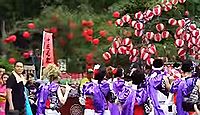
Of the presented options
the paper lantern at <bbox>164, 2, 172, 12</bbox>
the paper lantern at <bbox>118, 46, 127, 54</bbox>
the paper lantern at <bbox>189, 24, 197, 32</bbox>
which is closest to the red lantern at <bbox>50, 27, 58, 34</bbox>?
the paper lantern at <bbox>118, 46, 127, 54</bbox>

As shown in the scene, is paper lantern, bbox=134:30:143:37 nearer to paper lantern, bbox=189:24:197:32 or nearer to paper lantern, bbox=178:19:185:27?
paper lantern, bbox=178:19:185:27

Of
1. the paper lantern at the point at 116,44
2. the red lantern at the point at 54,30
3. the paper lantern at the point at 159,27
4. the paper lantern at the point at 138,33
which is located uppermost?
the paper lantern at the point at 159,27

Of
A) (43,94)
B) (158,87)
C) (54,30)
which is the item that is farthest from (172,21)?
(43,94)

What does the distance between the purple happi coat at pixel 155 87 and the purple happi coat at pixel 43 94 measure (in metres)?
1.76

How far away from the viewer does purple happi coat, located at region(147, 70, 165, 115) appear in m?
11.3

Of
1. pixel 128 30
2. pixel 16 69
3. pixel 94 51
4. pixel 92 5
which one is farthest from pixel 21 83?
pixel 92 5

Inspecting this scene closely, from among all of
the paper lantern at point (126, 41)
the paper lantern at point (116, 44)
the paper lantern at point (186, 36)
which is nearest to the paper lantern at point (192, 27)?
the paper lantern at point (186, 36)

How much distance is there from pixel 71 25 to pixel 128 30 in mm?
6732

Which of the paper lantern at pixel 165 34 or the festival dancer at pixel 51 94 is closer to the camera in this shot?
the festival dancer at pixel 51 94

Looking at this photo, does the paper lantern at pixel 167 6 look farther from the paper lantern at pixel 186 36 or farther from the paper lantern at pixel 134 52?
the paper lantern at pixel 134 52

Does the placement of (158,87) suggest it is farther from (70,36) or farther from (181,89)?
(70,36)

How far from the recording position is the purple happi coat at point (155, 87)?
37.0ft

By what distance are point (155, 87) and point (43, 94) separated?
2142mm

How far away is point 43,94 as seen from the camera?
1141 cm
